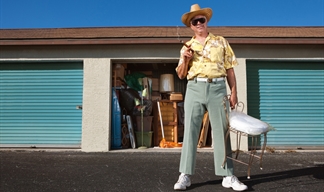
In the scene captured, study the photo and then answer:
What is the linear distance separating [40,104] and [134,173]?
3.76 meters

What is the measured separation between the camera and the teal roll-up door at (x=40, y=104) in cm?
622

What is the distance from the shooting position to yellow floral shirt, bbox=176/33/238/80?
109 inches

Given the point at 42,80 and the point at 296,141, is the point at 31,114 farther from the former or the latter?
the point at 296,141

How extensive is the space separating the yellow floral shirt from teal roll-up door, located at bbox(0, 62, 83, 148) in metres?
4.10

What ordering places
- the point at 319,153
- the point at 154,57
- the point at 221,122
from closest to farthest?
the point at 221,122
the point at 319,153
the point at 154,57

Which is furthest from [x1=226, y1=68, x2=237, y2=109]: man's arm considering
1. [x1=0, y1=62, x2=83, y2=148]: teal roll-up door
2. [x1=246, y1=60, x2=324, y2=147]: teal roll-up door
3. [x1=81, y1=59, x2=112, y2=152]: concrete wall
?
[x1=0, y1=62, x2=83, y2=148]: teal roll-up door

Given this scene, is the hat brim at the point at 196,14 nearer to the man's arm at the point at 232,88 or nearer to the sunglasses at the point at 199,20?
the sunglasses at the point at 199,20

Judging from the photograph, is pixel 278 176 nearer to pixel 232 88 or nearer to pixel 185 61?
pixel 232 88

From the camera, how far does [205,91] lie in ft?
9.13

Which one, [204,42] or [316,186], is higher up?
[204,42]

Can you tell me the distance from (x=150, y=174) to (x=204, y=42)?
6.26 ft

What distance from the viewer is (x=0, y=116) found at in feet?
20.8

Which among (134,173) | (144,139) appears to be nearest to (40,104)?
(144,139)

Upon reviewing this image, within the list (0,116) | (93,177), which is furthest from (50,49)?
(93,177)
